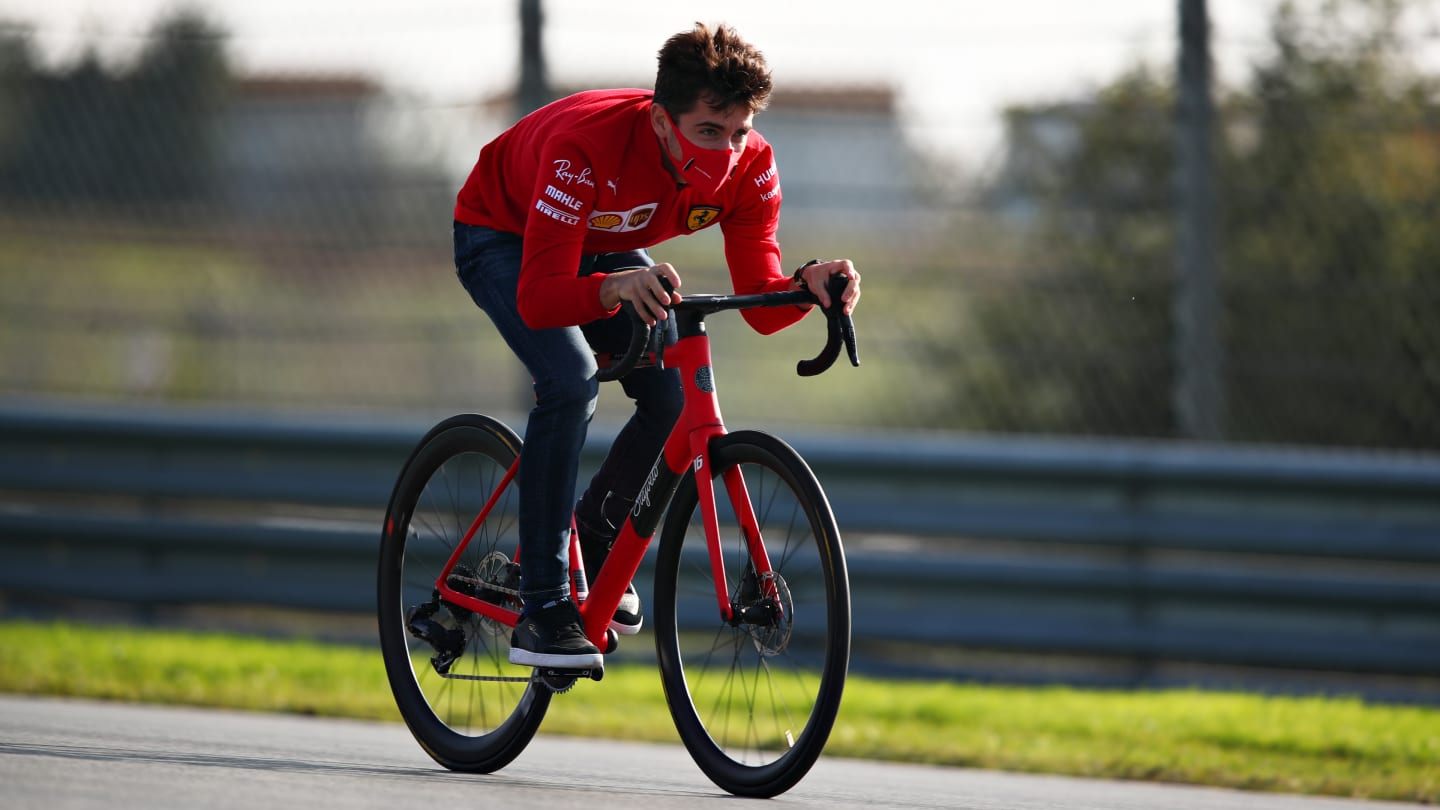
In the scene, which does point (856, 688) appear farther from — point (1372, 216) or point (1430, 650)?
point (1372, 216)

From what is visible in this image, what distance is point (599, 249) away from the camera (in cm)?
523

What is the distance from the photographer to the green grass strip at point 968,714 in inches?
248

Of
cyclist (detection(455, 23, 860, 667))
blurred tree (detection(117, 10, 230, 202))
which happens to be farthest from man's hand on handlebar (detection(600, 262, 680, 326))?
blurred tree (detection(117, 10, 230, 202))

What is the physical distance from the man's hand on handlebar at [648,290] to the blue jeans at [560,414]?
0.44 m

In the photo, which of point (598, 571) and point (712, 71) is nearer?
point (712, 71)

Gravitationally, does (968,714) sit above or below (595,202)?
below

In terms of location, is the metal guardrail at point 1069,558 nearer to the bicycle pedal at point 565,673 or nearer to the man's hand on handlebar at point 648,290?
the bicycle pedal at point 565,673

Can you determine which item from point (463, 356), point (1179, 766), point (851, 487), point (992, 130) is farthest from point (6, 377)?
point (1179, 766)

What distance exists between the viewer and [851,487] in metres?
8.17

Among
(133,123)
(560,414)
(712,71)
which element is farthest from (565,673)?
(133,123)

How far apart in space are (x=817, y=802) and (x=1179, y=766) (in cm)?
185

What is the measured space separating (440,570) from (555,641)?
0.80 metres

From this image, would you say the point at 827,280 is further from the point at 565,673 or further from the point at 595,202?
the point at 565,673

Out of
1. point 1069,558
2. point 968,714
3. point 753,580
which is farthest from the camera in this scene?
point 1069,558
